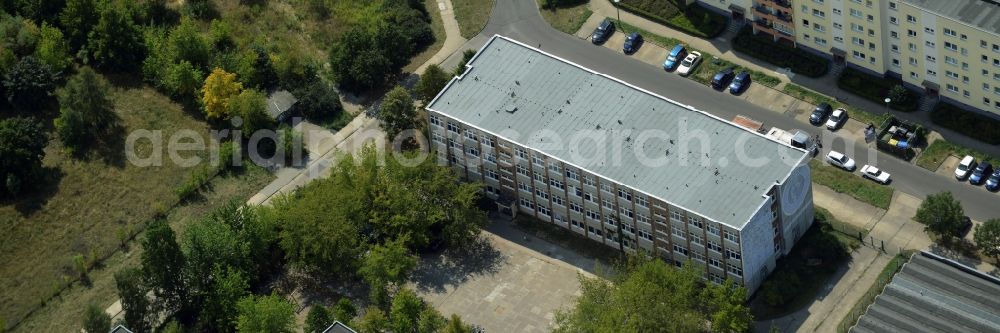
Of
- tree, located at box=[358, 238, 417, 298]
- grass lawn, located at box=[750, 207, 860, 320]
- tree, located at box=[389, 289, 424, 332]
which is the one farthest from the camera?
tree, located at box=[358, 238, 417, 298]

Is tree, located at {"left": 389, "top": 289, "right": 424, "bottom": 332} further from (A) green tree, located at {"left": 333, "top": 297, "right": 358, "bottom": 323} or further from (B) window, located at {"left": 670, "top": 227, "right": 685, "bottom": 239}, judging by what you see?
(B) window, located at {"left": 670, "top": 227, "right": 685, "bottom": 239}

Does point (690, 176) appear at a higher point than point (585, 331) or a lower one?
higher

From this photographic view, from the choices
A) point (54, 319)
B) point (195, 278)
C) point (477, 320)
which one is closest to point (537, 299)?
point (477, 320)

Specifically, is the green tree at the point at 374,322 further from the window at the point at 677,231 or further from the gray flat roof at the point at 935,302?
the gray flat roof at the point at 935,302

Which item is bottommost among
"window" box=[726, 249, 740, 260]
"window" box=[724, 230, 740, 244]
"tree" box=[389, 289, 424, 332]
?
"tree" box=[389, 289, 424, 332]

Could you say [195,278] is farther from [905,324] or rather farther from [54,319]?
[905,324]

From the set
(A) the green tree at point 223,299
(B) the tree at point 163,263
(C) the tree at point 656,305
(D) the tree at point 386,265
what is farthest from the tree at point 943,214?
(B) the tree at point 163,263

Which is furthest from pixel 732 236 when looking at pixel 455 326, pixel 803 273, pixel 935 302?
pixel 455 326

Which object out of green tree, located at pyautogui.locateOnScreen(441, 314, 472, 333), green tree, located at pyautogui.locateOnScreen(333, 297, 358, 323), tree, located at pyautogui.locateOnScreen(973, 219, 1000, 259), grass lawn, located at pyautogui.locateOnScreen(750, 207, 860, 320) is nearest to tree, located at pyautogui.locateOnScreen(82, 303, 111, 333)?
green tree, located at pyautogui.locateOnScreen(333, 297, 358, 323)
